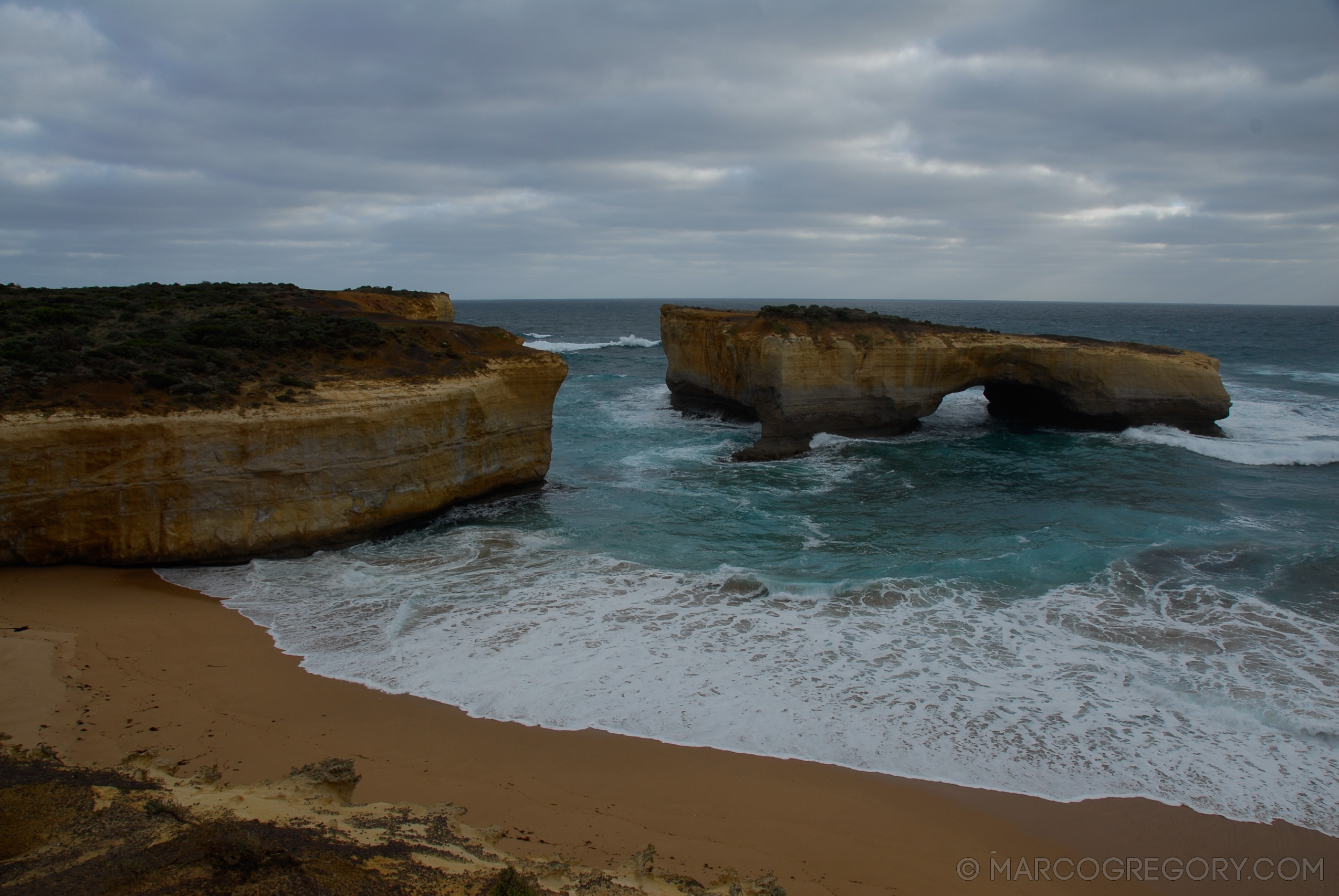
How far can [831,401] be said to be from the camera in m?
21.5

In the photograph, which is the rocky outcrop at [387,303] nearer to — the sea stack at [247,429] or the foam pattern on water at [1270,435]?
the sea stack at [247,429]

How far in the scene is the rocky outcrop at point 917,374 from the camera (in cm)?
2102

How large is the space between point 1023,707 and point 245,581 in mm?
10750

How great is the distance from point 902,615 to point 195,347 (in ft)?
42.8

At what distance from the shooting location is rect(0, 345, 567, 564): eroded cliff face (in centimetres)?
1017

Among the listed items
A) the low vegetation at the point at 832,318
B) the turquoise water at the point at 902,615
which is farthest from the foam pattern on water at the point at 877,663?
the low vegetation at the point at 832,318

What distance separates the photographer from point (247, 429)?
11234mm

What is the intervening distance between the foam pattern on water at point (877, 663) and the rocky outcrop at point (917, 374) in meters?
10.2

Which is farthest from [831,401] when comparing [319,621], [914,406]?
[319,621]

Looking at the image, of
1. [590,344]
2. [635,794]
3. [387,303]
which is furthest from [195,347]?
[590,344]

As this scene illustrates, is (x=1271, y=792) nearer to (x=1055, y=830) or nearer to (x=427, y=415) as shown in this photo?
(x=1055, y=830)

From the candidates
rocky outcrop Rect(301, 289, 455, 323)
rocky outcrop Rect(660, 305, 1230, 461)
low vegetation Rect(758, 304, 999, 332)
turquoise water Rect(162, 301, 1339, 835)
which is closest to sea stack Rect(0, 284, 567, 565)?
turquoise water Rect(162, 301, 1339, 835)

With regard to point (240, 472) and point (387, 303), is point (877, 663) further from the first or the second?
point (387, 303)

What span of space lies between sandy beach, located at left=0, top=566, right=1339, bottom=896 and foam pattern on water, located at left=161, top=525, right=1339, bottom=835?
287mm
